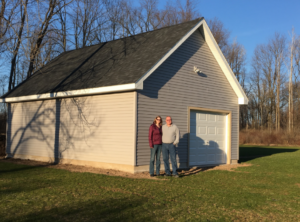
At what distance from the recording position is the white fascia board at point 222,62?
1380 cm

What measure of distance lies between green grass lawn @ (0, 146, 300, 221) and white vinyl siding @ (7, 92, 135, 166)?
71.3 inches

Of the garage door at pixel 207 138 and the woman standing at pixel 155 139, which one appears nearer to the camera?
the woman standing at pixel 155 139

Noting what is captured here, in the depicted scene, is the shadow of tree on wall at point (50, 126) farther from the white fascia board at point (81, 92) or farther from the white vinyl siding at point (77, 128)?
the white fascia board at point (81, 92)

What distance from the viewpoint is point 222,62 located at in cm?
1447

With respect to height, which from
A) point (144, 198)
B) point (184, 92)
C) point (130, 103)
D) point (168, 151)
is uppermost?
point (184, 92)

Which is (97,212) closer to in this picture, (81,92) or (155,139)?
(155,139)

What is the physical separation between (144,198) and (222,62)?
348 inches

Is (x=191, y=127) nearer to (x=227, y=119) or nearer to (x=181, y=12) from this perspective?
(x=227, y=119)

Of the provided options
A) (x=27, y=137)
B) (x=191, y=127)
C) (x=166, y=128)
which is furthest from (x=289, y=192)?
(x=27, y=137)

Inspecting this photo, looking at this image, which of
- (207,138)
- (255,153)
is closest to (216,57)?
(207,138)

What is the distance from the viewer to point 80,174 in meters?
10.4

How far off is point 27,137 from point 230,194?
10502 millimetres

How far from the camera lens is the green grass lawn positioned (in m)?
5.92

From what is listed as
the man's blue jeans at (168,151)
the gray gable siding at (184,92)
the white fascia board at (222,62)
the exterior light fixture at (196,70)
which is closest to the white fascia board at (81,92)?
the gray gable siding at (184,92)
